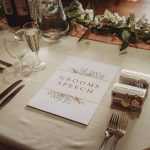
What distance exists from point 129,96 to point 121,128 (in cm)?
11

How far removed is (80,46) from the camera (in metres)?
1.10

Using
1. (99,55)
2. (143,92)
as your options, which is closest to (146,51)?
(99,55)

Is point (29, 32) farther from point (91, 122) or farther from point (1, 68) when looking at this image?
point (91, 122)

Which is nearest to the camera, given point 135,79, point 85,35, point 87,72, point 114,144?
point 114,144

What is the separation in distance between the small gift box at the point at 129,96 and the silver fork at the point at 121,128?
0.13 ft

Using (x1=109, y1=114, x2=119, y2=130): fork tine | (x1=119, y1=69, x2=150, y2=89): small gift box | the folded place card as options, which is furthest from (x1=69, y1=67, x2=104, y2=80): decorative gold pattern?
(x1=109, y1=114, x2=119, y2=130): fork tine

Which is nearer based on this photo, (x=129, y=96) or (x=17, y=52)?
(x=129, y=96)

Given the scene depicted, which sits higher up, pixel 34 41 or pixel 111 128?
pixel 34 41

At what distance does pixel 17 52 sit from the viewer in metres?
0.92

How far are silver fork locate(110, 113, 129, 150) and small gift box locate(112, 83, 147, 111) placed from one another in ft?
0.13

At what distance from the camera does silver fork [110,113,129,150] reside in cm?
65

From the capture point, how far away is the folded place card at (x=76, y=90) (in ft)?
2.51

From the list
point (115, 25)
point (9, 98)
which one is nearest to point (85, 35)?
point (115, 25)

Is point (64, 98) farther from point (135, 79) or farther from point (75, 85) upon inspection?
point (135, 79)
